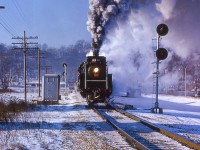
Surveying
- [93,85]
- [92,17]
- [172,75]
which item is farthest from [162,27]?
[172,75]

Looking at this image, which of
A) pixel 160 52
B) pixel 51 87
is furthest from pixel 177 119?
pixel 51 87

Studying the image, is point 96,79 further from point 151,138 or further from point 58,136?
point 151,138

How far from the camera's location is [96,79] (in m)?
29.8

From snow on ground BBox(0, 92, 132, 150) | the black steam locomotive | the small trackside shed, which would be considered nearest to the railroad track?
snow on ground BBox(0, 92, 132, 150)

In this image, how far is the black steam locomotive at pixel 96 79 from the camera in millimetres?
29506

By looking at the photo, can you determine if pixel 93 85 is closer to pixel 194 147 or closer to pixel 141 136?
pixel 141 136

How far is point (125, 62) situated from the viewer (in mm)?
59781

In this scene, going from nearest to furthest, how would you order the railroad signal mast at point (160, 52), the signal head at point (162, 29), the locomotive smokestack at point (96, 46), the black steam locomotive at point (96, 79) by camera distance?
1. the railroad signal mast at point (160, 52)
2. the signal head at point (162, 29)
3. the black steam locomotive at point (96, 79)
4. the locomotive smokestack at point (96, 46)

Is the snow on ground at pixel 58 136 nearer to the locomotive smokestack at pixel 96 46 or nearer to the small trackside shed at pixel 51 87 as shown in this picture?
the small trackside shed at pixel 51 87

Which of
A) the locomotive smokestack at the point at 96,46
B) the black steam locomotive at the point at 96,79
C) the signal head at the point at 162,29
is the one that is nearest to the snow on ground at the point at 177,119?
the black steam locomotive at the point at 96,79

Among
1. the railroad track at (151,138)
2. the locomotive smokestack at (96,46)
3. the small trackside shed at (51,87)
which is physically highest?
the locomotive smokestack at (96,46)

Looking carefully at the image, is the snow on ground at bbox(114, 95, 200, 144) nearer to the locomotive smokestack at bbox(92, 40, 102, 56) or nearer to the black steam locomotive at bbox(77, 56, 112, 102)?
the black steam locomotive at bbox(77, 56, 112, 102)

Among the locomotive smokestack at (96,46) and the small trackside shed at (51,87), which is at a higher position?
the locomotive smokestack at (96,46)

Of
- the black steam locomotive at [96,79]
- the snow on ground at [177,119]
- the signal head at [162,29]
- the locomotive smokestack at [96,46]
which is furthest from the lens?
the locomotive smokestack at [96,46]
